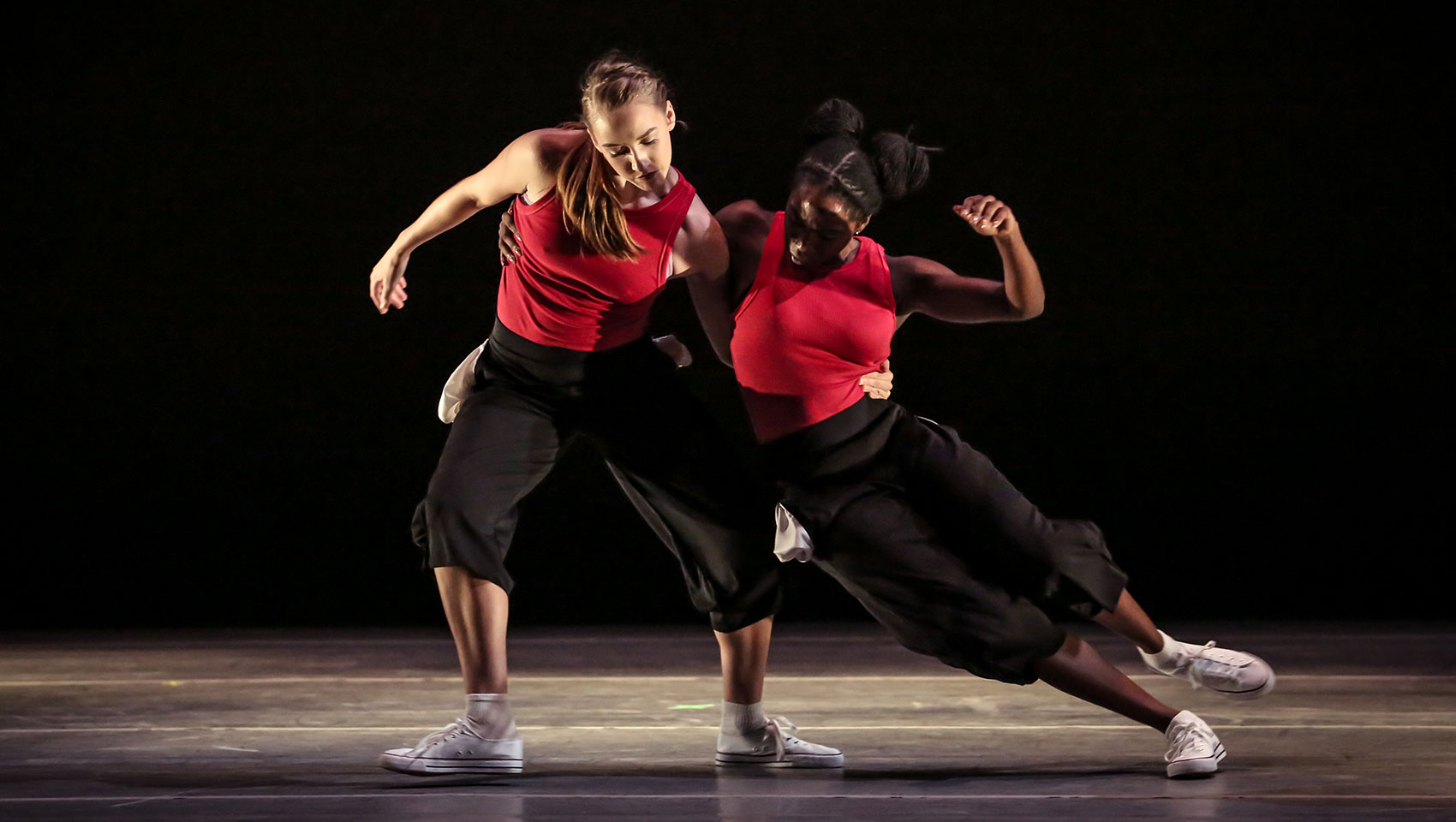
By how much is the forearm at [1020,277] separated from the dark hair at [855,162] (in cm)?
21

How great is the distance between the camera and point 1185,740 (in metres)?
2.25

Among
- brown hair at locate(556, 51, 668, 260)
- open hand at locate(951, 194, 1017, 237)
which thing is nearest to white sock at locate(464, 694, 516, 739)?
brown hair at locate(556, 51, 668, 260)

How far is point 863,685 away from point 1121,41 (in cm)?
217

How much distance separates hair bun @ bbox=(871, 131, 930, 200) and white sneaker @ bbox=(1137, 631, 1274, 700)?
84cm

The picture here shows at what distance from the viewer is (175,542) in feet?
15.2

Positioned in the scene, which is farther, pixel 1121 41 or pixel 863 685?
pixel 1121 41

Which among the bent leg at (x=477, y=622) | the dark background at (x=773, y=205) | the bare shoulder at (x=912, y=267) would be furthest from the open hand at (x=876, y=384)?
the dark background at (x=773, y=205)

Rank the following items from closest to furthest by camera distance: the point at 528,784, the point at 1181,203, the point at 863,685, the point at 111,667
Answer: the point at 528,784, the point at 863,685, the point at 111,667, the point at 1181,203

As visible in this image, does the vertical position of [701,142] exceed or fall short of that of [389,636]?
it exceeds it

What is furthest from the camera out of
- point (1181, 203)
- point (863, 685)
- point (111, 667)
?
point (1181, 203)

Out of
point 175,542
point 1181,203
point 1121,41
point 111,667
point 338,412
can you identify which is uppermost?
point 1121,41

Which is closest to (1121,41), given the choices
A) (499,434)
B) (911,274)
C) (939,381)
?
(939,381)

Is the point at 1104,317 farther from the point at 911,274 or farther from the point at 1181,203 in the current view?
the point at 911,274

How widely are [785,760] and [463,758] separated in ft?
1.75
